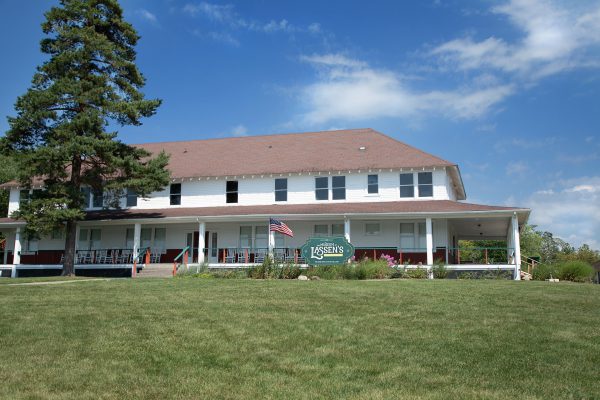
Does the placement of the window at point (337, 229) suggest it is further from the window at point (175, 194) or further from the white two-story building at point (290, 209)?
the window at point (175, 194)

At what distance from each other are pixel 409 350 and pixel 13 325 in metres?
7.42

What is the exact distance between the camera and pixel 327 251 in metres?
24.0

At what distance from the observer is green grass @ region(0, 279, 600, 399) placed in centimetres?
705

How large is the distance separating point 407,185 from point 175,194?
13591 mm

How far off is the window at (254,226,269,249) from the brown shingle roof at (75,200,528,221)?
1289mm

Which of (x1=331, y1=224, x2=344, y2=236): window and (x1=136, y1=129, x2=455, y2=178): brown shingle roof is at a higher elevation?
(x1=136, y1=129, x2=455, y2=178): brown shingle roof

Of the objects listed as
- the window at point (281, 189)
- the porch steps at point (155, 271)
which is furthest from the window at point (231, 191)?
the porch steps at point (155, 271)

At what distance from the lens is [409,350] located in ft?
28.5

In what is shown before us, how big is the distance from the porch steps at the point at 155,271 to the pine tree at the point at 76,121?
3.69 m

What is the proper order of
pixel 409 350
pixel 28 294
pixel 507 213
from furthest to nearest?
pixel 507 213, pixel 28 294, pixel 409 350

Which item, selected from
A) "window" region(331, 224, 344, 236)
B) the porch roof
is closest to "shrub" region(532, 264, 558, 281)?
the porch roof

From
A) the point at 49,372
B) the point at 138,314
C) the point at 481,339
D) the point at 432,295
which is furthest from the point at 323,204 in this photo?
the point at 49,372

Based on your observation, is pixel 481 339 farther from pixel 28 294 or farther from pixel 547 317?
pixel 28 294

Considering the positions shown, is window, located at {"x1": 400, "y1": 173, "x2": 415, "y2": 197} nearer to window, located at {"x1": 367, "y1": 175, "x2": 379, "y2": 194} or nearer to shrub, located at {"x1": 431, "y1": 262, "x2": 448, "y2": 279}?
window, located at {"x1": 367, "y1": 175, "x2": 379, "y2": 194}
